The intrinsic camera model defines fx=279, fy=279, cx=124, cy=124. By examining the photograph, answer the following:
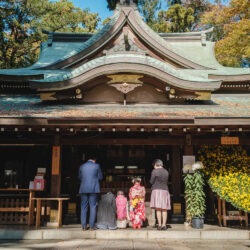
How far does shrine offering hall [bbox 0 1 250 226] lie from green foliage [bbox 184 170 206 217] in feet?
1.81

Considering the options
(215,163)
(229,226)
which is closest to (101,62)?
(215,163)

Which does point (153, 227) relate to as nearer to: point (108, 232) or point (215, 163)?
point (108, 232)

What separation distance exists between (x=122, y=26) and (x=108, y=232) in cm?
753

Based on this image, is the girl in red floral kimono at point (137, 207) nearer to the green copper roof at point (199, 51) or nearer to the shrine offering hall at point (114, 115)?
the shrine offering hall at point (114, 115)

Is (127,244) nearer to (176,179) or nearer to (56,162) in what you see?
(56,162)

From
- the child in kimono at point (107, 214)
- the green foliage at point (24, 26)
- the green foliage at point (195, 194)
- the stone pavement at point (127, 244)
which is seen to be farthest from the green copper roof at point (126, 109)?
the green foliage at point (24, 26)

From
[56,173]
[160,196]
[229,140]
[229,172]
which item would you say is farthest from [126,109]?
[229,172]

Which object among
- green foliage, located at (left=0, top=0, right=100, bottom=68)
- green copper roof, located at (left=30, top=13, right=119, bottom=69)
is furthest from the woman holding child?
green foliage, located at (left=0, top=0, right=100, bottom=68)

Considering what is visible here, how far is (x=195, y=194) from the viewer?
7.13 m

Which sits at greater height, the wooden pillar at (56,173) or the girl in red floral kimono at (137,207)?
the wooden pillar at (56,173)

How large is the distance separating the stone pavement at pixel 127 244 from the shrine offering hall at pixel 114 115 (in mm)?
1372

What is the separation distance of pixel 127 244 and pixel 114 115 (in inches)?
126

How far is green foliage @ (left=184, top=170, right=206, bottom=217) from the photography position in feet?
23.1

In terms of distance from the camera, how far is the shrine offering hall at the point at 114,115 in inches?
281
